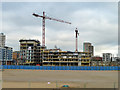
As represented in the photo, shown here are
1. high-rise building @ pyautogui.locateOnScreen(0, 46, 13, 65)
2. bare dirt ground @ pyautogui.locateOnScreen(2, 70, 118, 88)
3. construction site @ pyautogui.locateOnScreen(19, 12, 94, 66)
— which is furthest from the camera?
high-rise building @ pyautogui.locateOnScreen(0, 46, 13, 65)

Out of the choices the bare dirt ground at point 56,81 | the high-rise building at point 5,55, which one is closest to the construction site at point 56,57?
the high-rise building at point 5,55

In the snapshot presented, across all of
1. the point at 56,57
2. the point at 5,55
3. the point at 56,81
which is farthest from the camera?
the point at 5,55

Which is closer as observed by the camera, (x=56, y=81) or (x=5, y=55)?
(x=56, y=81)

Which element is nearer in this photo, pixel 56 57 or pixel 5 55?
pixel 56 57

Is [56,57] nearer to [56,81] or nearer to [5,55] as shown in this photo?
[5,55]

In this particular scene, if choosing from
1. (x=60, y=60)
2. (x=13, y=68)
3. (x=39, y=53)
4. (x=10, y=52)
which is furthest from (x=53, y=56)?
(x=10, y=52)

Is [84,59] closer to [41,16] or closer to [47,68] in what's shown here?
[47,68]

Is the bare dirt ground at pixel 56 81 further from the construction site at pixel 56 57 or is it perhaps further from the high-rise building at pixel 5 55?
the high-rise building at pixel 5 55

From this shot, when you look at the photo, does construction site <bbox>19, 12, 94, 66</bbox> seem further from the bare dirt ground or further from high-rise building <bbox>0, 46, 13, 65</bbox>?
the bare dirt ground

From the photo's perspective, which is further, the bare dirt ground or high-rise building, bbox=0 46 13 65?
high-rise building, bbox=0 46 13 65

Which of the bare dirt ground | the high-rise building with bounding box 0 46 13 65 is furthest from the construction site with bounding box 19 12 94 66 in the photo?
the bare dirt ground

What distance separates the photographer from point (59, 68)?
322 ft

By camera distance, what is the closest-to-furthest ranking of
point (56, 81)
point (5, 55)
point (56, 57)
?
point (56, 81), point (56, 57), point (5, 55)

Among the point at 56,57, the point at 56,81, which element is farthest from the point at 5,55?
the point at 56,81
